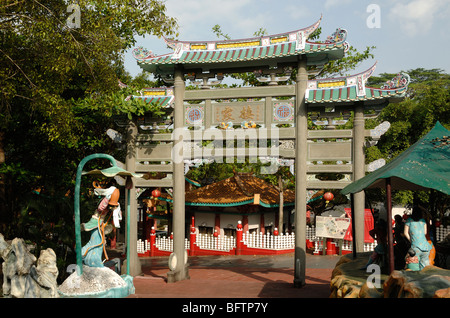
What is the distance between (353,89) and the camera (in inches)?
379

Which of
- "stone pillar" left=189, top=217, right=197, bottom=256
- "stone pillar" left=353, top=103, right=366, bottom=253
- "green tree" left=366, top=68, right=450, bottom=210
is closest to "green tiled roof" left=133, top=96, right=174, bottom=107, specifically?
"stone pillar" left=353, top=103, right=366, bottom=253

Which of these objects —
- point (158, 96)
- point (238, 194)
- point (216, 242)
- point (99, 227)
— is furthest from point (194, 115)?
point (238, 194)

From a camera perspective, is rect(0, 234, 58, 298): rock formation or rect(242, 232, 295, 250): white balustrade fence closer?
rect(0, 234, 58, 298): rock formation

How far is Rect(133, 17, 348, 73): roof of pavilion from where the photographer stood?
9672 millimetres

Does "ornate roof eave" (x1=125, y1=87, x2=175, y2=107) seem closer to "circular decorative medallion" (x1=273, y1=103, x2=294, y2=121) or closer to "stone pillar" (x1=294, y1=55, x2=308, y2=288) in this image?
"circular decorative medallion" (x1=273, y1=103, x2=294, y2=121)

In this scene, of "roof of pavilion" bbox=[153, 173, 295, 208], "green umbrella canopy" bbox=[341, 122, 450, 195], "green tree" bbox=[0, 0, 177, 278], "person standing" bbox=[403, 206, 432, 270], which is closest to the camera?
"green umbrella canopy" bbox=[341, 122, 450, 195]

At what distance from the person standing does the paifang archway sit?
2.98 meters

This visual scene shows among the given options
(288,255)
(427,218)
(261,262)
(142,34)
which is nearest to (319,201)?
(288,255)

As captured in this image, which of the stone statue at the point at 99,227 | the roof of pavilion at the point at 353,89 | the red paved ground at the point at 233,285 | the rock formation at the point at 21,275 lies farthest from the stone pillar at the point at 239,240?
the rock formation at the point at 21,275

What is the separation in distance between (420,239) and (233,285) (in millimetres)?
4696

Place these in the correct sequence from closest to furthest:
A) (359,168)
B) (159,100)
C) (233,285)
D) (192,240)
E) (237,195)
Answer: (359,168)
(233,285)
(159,100)
(192,240)
(237,195)

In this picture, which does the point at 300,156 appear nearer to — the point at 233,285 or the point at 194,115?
the point at 194,115

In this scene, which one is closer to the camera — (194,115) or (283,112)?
(283,112)

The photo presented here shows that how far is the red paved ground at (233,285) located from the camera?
8.82 m
